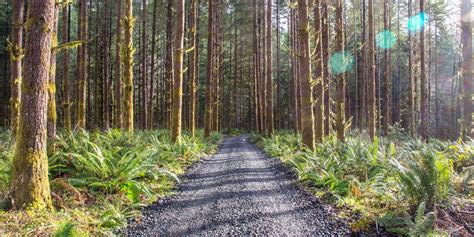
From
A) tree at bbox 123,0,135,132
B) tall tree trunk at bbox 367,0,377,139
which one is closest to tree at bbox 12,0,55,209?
tree at bbox 123,0,135,132

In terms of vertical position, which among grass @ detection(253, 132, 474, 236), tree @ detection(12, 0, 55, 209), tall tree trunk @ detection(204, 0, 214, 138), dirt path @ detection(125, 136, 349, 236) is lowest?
dirt path @ detection(125, 136, 349, 236)

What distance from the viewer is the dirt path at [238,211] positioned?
13.9ft

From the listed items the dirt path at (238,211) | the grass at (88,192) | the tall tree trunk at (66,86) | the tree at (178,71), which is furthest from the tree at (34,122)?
the tall tree trunk at (66,86)

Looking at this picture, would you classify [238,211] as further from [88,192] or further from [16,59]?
[16,59]

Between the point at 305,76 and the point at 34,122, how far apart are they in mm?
8005

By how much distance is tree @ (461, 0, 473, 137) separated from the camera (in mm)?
11117

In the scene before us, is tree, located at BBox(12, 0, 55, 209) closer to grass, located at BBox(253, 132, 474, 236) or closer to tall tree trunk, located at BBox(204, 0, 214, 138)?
grass, located at BBox(253, 132, 474, 236)

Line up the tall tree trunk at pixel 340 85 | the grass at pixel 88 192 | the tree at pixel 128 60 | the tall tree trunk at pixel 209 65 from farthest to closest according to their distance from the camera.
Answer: the tall tree trunk at pixel 209 65
the tall tree trunk at pixel 340 85
the tree at pixel 128 60
the grass at pixel 88 192

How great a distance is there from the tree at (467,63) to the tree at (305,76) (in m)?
Result: 5.15

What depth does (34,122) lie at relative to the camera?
444 cm

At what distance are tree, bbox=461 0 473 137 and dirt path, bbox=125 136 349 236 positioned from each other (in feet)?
25.5

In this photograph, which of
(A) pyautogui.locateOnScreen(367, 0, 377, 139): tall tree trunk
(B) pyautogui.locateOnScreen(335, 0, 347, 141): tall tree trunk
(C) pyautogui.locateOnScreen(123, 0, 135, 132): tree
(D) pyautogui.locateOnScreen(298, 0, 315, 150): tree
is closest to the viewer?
(D) pyautogui.locateOnScreen(298, 0, 315, 150): tree

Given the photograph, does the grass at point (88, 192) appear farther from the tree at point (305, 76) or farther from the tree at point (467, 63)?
the tree at point (467, 63)

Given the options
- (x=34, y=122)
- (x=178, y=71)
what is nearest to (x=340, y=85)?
(x=178, y=71)
